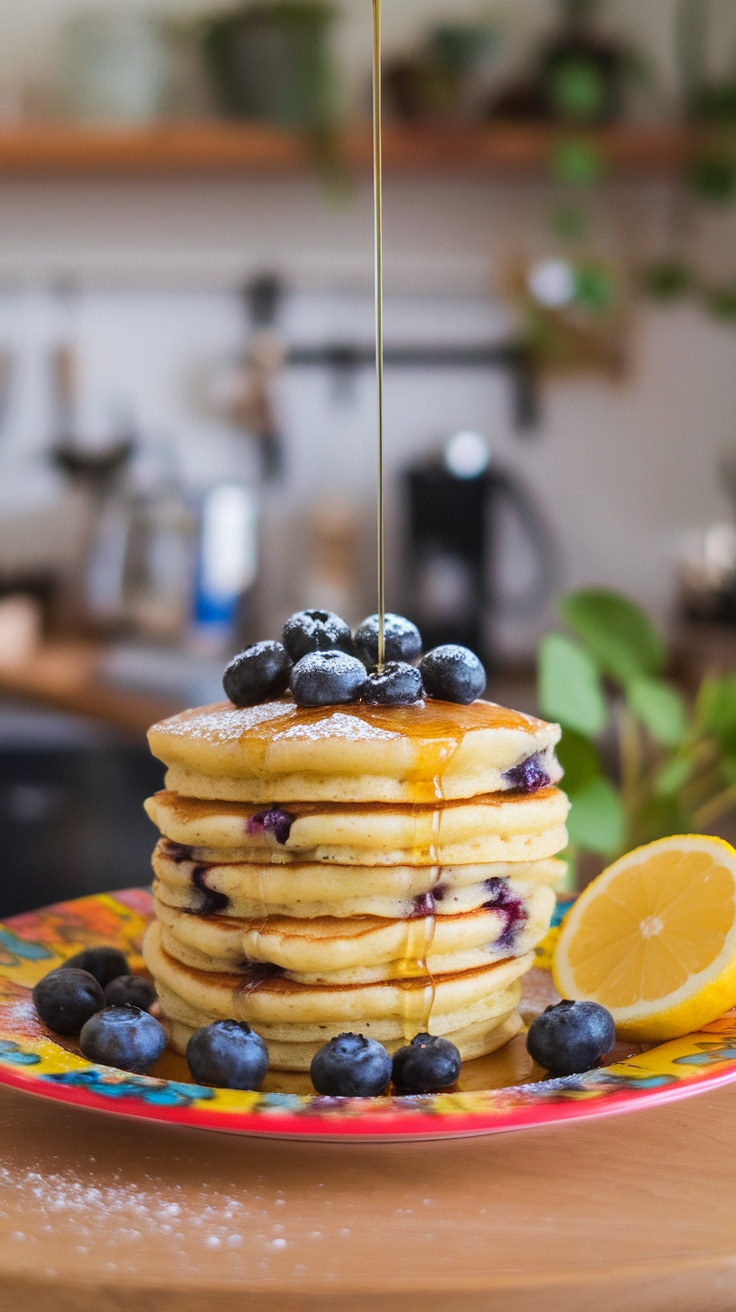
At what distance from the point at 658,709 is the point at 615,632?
0.51 ft

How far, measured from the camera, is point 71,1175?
74cm

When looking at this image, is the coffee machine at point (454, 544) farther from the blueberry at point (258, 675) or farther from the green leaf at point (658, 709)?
the blueberry at point (258, 675)

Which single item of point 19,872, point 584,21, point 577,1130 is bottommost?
point 19,872

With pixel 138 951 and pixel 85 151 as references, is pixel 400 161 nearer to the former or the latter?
pixel 85 151

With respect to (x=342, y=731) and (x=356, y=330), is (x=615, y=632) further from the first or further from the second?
(x=356, y=330)

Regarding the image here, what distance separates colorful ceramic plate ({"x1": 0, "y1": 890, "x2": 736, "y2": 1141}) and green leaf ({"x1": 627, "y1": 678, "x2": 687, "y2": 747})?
24.1 inches

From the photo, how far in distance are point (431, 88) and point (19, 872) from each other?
219cm

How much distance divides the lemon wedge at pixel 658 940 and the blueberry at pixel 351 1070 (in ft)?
0.65

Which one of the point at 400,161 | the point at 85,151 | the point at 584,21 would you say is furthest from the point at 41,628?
the point at 584,21

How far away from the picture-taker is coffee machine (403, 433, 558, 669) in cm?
348

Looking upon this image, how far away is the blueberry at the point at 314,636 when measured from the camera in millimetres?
1031

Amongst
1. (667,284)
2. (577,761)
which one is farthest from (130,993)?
(667,284)

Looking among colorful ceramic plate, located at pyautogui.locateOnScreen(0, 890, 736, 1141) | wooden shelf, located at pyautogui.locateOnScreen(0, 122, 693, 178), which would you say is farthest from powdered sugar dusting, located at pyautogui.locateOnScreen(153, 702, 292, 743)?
wooden shelf, located at pyautogui.locateOnScreen(0, 122, 693, 178)

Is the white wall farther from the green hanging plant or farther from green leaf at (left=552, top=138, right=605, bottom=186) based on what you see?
the green hanging plant
